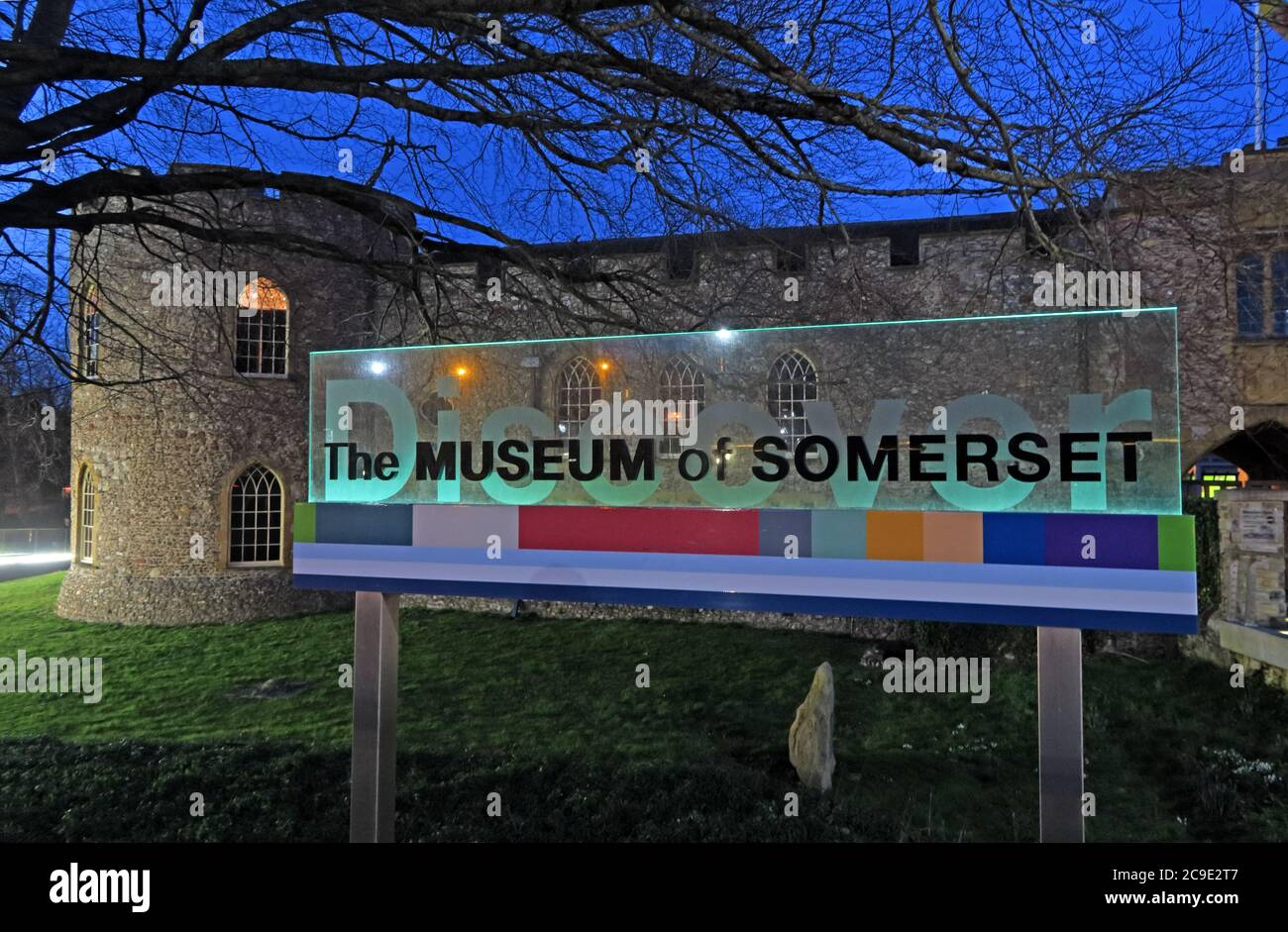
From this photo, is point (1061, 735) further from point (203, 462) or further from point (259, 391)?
point (203, 462)

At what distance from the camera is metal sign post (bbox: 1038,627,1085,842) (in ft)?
10.8

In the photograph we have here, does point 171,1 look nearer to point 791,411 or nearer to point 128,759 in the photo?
point 791,411

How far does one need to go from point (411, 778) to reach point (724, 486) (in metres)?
4.57

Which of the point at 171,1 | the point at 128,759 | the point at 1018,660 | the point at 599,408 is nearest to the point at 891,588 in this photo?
the point at 599,408

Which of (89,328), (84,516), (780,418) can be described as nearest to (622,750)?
(780,418)

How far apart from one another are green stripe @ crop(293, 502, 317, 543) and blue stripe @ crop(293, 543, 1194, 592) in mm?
60

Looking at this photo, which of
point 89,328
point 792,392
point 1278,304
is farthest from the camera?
point 1278,304

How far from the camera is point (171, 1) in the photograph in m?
4.82

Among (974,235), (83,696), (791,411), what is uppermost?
(974,235)

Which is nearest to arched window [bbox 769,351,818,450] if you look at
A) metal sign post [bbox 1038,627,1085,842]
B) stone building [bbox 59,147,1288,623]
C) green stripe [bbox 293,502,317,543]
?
metal sign post [bbox 1038,627,1085,842]

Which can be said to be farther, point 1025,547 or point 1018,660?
point 1018,660

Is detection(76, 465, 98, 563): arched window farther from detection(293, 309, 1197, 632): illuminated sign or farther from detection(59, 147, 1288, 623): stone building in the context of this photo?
detection(293, 309, 1197, 632): illuminated sign

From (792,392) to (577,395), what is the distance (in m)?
1.18

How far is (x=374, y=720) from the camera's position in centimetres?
424
